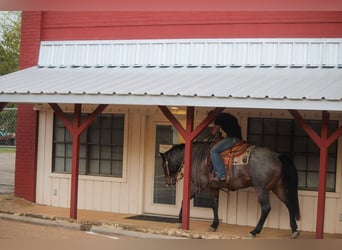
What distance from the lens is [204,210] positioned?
11.9 meters

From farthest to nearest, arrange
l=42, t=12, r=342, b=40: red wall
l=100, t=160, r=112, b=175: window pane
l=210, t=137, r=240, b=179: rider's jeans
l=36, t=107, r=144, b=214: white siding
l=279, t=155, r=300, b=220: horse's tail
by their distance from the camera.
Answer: l=100, t=160, r=112, b=175: window pane → l=36, t=107, r=144, b=214: white siding → l=42, t=12, r=342, b=40: red wall → l=210, t=137, r=240, b=179: rider's jeans → l=279, t=155, r=300, b=220: horse's tail

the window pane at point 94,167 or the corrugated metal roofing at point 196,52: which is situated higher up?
the corrugated metal roofing at point 196,52

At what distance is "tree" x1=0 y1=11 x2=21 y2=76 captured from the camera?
37.4m

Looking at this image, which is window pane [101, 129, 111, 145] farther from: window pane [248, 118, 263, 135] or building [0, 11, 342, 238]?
window pane [248, 118, 263, 135]

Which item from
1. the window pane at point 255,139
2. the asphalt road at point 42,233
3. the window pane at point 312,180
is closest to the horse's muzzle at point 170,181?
the asphalt road at point 42,233

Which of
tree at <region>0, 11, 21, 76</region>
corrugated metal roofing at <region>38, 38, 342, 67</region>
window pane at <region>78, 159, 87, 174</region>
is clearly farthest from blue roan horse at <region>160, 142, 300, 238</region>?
tree at <region>0, 11, 21, 76</region>

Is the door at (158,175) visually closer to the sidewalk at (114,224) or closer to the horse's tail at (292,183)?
the sidewalk at (114,224)

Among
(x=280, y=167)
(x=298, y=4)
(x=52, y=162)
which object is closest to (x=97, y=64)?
(x=52, y=162)

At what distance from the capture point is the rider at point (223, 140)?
10.3 meters

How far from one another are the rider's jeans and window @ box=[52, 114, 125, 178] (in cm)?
294

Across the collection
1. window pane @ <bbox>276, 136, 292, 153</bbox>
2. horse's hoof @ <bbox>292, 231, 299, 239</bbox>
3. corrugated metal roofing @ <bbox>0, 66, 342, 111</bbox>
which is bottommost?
horse's hoof @ <bbox>292, 231, 299, 239</bbox>

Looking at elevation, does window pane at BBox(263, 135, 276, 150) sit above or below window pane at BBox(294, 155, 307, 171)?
above

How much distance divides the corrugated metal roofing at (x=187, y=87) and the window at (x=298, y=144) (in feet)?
3.42

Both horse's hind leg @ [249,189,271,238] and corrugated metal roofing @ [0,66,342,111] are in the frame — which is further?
horse's hind leg @ [249,189,271,238]
